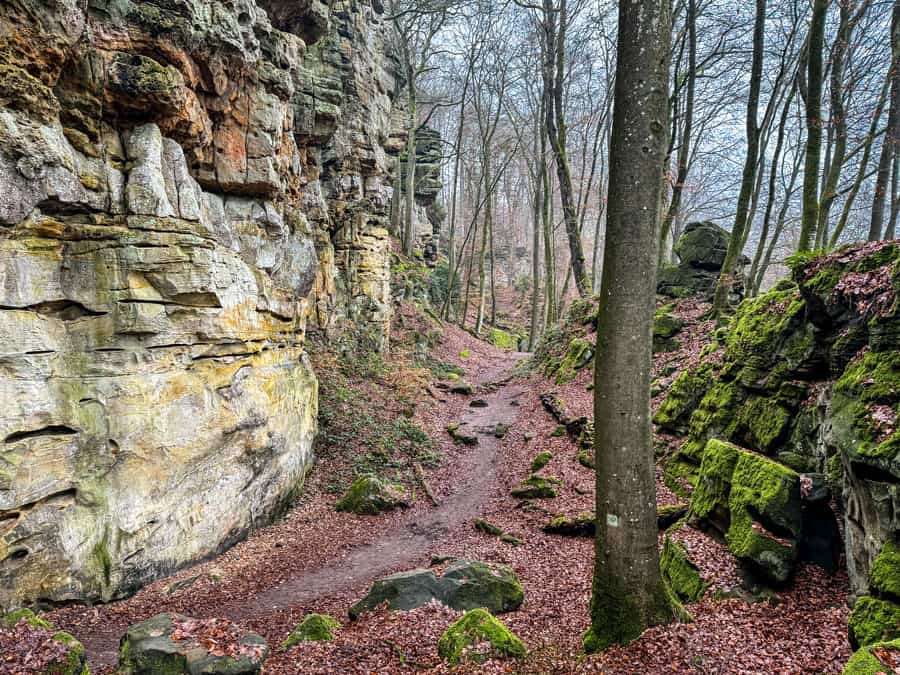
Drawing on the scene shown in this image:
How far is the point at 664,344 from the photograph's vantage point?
555 inches

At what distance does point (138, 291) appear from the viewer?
7598mm

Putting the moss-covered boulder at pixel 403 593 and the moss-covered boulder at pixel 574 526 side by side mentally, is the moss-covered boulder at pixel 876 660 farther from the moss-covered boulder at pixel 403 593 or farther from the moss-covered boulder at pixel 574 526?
the moss-covered boulder at pixel 574 526

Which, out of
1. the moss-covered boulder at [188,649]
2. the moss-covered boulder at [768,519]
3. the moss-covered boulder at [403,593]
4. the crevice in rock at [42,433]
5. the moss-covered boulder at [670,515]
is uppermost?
the crevice in rock at [42,433]

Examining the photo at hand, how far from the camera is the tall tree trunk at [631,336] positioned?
4379 mm

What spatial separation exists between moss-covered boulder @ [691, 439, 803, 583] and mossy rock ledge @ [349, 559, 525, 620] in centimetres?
291

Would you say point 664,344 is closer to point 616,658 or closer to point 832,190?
point 832,190

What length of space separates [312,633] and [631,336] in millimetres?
5191

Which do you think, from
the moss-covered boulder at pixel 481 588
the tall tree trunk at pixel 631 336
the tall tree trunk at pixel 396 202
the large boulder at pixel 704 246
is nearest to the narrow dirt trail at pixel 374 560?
the moss-covered boulder at pixel 481 588

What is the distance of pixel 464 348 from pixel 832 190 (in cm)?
1702

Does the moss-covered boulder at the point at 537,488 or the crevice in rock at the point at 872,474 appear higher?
the crevice in rock at the point at 872,474

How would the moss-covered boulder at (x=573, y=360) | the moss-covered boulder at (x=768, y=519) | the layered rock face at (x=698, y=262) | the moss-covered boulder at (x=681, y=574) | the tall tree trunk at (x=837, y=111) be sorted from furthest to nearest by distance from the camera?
the layered rock face at (x=698, y=262)
the moss-covered boulder at (x=573, y=360)
the tall tree trunk at (x=837, y=111)
the moss-covered boulder at (x=681, y=574)
the moss-covered boulder at (x=768, y=519)

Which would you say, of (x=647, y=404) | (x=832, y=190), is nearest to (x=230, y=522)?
(x=647, y=404)

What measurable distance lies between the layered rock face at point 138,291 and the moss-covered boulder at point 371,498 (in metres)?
1.41

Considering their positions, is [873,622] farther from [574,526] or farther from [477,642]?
[574,526]
